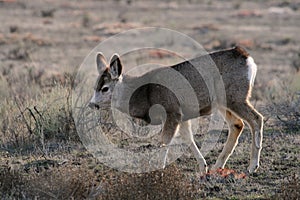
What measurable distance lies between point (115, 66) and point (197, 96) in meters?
1.32

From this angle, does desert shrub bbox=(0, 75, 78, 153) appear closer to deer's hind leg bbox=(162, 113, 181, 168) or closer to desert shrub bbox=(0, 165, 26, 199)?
deer's hind leg bbox=(162, 113, 181, 168)

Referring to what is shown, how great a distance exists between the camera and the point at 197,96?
1094 cm

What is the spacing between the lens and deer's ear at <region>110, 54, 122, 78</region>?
10680 millimetres

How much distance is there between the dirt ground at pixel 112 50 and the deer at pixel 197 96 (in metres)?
0.45

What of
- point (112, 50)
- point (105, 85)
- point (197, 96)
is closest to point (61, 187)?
point (105, 85)

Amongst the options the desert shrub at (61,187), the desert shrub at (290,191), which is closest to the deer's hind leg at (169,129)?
the desert shrub at (61,187)

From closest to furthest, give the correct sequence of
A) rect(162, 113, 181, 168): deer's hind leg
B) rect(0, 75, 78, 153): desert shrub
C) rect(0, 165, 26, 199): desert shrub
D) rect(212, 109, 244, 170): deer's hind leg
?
rect(0, 165, 26, 199): desert shrub, rect(162, 113, 181, 168): deer's hind leg, rect(212, 109, 244, 170): deer's hind leg, rect(0, 75, 78, 153): desert shrub

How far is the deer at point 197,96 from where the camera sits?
424 inches

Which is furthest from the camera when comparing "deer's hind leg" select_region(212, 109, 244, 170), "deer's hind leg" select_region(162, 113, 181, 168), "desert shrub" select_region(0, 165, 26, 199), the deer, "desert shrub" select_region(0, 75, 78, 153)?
"desert shrub" select_region(0, 75, 78, 153)

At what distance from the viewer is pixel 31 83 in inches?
730

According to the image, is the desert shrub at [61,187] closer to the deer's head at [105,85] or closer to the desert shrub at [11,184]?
the desert shrub at [11,184]

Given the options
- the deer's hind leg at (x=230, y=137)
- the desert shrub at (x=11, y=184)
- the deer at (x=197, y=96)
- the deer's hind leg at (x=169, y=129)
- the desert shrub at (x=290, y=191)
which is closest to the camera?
the desert shrub at (x=290, y=191)

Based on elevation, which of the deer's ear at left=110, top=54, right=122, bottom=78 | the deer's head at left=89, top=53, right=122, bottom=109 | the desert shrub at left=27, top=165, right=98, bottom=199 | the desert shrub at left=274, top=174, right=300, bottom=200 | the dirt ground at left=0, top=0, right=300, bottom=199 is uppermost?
the deer's ear at left=110, top=54, right=122, bottom=78

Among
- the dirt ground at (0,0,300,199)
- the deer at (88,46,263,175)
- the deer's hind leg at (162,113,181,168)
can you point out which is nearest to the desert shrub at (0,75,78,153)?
the dirt ground at (0,0,300,199)
